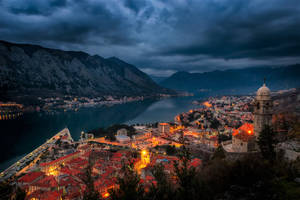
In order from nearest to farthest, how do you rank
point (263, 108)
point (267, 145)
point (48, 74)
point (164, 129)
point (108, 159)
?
1. point (267, 145)
2. point (263, 108)
3. point (108, 159)
4. point (164, 129)
5. point (48, 74)

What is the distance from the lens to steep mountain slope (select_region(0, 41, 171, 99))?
315 feet

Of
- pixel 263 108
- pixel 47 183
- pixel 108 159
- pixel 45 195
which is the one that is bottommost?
pixel 108 159

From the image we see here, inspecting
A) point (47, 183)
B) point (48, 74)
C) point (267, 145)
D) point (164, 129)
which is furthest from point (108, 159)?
point (48, 74)

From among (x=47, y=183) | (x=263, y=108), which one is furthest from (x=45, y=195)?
(x=263, y=108)

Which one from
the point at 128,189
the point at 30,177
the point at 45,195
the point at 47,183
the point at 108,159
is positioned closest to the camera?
the point at 128,189

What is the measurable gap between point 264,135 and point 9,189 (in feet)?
36.9

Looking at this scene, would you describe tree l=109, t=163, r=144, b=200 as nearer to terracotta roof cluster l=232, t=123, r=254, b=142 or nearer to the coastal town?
the coastal town

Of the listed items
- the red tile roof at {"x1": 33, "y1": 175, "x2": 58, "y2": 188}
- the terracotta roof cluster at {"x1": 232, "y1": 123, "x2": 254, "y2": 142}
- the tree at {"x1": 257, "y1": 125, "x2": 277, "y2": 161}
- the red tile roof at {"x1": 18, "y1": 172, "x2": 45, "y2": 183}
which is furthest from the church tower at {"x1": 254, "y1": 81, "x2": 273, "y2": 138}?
the red tile roof at {"x1": 18, "y1": 172, "x2": 45, "y2": 183}

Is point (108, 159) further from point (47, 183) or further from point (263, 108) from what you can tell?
point (263, 108)

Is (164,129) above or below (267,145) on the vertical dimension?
below

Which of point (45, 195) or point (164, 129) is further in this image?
point (164, 129)

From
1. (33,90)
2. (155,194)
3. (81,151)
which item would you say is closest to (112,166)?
(81,151)

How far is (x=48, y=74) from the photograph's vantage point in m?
116

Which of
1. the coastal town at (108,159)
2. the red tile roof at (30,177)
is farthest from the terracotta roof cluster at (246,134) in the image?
the red tile roof at (30,177)
